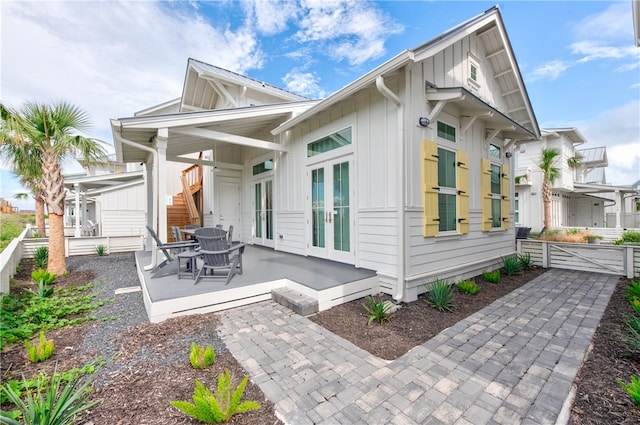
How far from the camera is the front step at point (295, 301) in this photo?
369cm

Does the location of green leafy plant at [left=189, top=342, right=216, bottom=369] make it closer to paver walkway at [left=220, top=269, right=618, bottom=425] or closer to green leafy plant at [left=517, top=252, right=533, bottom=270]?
paver walkway at [left=220, top=269, right=618, bottom=425]

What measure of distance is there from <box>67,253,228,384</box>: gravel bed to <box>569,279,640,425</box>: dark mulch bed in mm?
3091

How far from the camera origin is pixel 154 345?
9.30 ft

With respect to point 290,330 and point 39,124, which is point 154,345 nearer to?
point 290,330

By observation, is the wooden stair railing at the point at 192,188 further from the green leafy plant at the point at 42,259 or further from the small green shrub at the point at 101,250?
the green leafy plant at the point at 42,259

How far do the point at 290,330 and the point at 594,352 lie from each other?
3.28m

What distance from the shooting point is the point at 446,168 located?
5180 millimetres

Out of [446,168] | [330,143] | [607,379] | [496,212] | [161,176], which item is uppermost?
[330,143]

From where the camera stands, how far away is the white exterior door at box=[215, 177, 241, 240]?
9.23m

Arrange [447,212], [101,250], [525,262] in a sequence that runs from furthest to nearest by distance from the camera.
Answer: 1. [101,250]
2. [525,262]
3. [447,212]

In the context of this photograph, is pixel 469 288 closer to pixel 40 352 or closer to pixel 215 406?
pixel 215 406

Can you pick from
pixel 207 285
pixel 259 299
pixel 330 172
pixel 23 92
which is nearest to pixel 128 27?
pixel 23 92

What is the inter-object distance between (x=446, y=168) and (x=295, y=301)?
383 centimetres

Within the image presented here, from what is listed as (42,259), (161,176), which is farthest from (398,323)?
(42,259)
